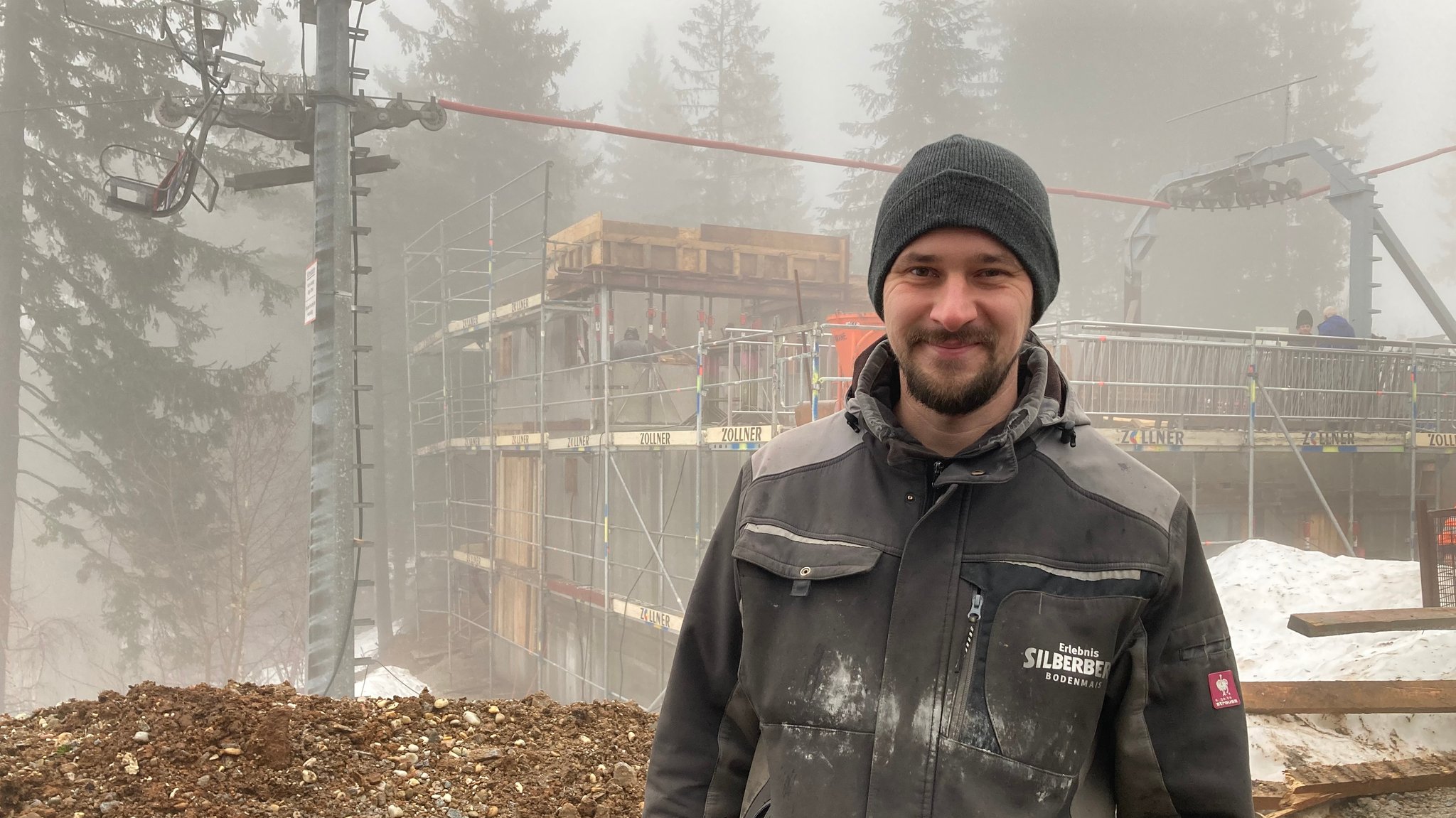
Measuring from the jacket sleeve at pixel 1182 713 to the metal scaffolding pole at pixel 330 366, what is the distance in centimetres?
827

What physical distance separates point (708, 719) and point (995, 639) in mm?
603

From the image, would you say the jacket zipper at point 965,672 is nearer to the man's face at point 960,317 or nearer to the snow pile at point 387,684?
the man's face at point 960,317

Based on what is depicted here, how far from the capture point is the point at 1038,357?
72.8 inches

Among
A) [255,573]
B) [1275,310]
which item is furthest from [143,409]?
[1275,310]

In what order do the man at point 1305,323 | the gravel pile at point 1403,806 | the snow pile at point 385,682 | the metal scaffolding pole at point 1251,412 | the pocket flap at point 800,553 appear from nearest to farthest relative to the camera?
1. the pocket flap at point 800,553
2. the gravel pile at point 1403,806
3. the metal scaffolding pole at point 1251,412
4. the man at point 1305,323
5. the snow pile at point 385,682

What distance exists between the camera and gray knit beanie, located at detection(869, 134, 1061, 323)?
5.52 feet

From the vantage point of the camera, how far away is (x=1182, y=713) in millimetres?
1655

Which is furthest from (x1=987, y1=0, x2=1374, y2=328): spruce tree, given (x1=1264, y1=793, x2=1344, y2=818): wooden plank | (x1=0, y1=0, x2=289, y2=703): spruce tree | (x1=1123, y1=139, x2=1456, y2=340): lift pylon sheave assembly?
(x1=1264, y1=793, x2=1344, y2=818): wooden plank

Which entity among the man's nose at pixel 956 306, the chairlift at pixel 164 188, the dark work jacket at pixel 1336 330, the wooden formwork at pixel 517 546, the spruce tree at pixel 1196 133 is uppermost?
the spruce tree at pixel 1196 133

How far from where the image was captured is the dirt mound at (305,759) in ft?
11.4

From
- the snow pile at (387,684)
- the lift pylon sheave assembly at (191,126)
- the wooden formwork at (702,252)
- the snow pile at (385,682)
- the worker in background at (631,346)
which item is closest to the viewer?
the lift pylon sheave assembly at (191,126)

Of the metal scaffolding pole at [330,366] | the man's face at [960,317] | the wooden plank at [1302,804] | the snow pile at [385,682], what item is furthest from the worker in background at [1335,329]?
the snow pile at [385,682]

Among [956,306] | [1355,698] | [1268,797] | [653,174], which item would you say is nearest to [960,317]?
[956,306]

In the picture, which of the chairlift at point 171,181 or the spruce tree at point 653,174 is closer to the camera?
the chairlift at point 171,181
